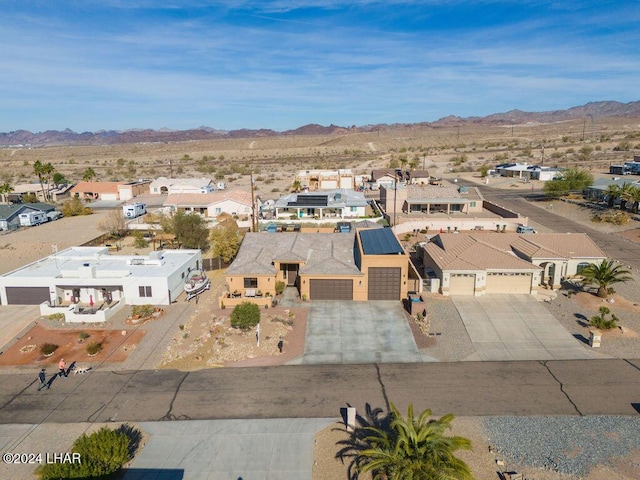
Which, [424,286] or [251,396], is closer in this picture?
[251,396]

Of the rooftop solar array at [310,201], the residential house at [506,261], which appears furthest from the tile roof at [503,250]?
the rooftop solar array at [310,201]

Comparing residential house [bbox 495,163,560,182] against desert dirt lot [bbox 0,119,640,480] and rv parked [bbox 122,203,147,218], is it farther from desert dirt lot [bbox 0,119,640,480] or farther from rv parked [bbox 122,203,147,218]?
rv parked [bbox 122,203,147,218]

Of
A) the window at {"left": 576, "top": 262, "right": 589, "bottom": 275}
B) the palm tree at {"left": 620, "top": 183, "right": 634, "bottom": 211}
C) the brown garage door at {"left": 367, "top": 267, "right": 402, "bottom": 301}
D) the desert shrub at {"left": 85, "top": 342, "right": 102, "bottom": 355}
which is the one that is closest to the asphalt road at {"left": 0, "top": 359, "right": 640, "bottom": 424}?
the desert shrub at {"left": 85, "top": 342, "right": 102, "bottom": 355}

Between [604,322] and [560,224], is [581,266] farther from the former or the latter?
[560,224]

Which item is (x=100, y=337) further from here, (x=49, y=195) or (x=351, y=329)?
(x=49, y=195)

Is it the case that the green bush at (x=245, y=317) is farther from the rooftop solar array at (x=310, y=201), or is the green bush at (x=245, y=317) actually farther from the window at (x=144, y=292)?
the rooftop solar array at (x=310, y=201)

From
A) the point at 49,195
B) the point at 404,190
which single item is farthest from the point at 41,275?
the point at 49,195

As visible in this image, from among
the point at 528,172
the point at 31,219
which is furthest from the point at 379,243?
the point at 528,172
